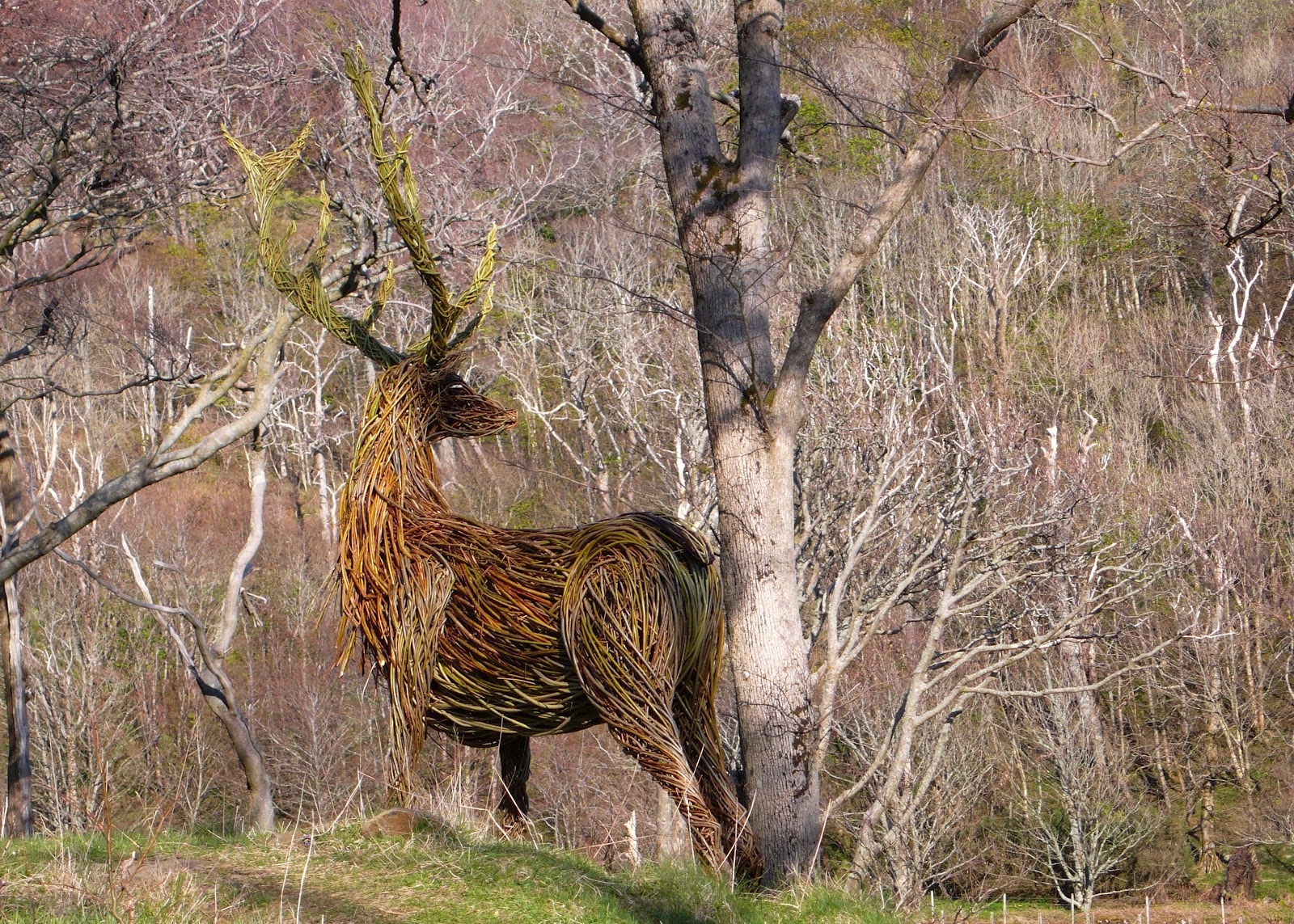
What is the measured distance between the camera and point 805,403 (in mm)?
9844

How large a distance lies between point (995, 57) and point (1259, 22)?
1881cm

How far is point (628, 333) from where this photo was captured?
66.8ft

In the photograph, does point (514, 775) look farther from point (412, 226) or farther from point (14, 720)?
point (14, 720)

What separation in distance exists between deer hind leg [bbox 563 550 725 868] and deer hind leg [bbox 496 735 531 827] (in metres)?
0.63

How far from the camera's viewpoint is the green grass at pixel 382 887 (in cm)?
388

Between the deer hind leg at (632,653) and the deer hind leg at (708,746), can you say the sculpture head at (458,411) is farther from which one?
the deer hind leg at (708,746)

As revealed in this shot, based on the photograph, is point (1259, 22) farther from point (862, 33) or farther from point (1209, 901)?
point (862, 33)

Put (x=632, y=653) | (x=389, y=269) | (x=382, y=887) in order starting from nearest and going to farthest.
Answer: (x=382, y=887), (x=632, y=653), (x=389, y=269)

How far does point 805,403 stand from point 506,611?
18.0 ft

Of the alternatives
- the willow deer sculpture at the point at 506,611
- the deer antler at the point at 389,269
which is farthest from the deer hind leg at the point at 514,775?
the deer antler at the point at 389,269

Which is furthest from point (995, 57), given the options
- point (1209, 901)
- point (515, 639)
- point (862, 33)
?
point (1209, 901)

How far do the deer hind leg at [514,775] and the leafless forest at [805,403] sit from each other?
30cm

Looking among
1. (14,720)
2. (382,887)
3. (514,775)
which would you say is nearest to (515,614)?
(514,775)

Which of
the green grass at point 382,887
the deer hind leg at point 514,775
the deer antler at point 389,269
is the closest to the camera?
the green grass at point 382,887
